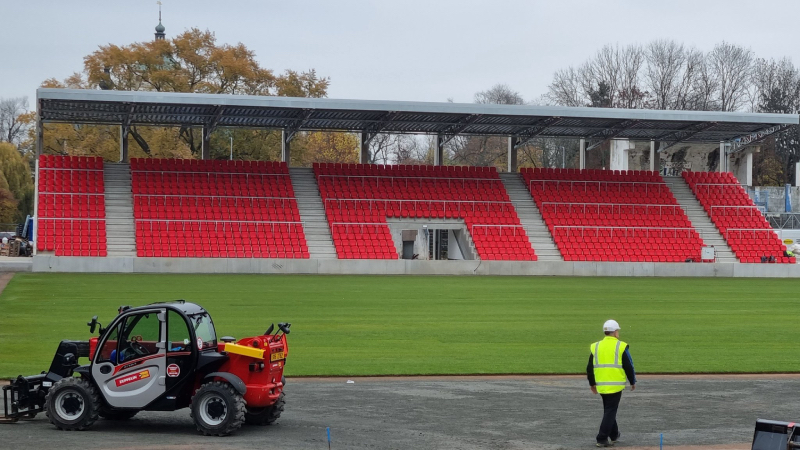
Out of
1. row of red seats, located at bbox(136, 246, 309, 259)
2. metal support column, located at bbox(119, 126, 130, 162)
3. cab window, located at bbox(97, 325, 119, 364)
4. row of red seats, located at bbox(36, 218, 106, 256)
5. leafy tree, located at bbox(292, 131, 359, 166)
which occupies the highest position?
leafy tree, located at bbox(292, 131, 359, 166)

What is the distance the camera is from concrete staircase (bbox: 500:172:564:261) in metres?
50.9

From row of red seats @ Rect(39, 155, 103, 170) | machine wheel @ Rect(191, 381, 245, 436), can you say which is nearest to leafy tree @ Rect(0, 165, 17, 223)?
row of red seats @ Rect(39, 155, 103, 170)

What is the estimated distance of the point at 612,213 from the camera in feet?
180

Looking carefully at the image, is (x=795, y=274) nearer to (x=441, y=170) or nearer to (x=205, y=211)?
(x=441, y=170)

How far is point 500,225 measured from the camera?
52094 millimetres

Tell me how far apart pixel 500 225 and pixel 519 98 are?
6527 cm

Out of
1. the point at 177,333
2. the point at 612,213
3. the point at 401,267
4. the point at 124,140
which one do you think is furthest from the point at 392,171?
the point at 177,333

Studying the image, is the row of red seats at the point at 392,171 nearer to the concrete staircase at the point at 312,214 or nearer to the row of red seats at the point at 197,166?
the concrete staircase at the point at 312,214

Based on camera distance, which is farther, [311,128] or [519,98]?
[519,98]

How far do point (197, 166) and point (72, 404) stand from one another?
40337 millimetres

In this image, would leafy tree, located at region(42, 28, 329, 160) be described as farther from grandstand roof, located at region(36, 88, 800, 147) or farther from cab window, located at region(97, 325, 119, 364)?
cab window, located at region(97, 325, 119, 364)

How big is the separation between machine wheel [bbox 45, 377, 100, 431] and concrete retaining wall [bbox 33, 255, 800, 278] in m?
31.9

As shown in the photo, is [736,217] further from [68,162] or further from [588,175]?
[68,162]

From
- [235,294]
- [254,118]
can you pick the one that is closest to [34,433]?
[235,294]
